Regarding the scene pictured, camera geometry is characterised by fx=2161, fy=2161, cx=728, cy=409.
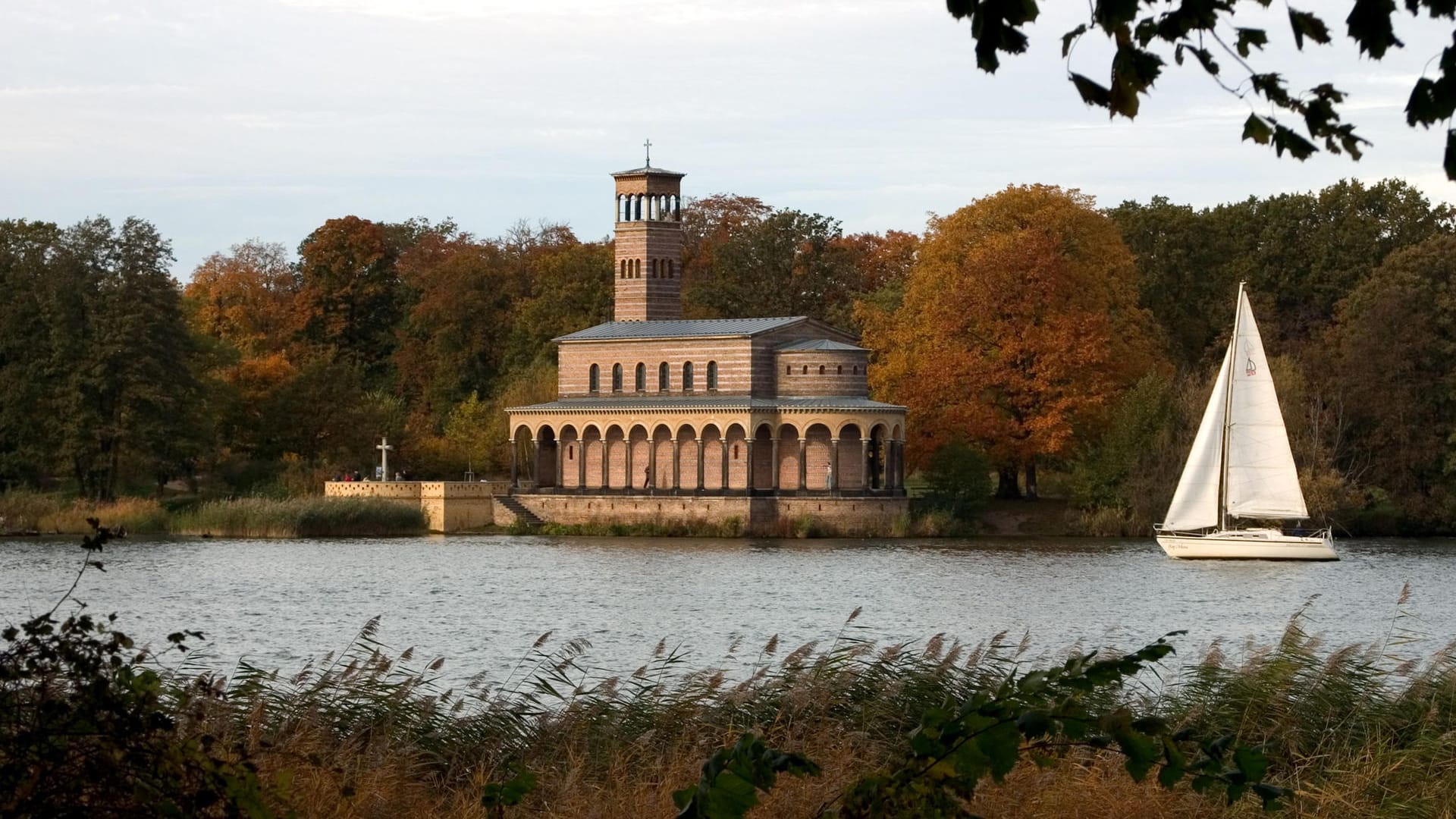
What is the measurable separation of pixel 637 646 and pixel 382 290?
5799 cm

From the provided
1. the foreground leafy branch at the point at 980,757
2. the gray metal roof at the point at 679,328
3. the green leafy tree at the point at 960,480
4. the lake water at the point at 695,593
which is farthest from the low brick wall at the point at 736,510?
the foreground leafy branch at the point at 980,757

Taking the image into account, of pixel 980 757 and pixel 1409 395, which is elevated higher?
pixel 1409 395

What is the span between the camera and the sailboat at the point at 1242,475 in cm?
4797

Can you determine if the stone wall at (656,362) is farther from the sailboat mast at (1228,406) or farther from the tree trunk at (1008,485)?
the sailboat mast at (1228,406)

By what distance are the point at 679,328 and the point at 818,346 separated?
504 cm

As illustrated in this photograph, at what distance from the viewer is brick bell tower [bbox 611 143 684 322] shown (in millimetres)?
69000

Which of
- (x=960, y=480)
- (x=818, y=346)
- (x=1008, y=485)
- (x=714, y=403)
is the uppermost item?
(x=818, y=346)

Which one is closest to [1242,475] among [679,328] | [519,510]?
[679,328]

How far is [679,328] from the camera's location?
65250 millimetres

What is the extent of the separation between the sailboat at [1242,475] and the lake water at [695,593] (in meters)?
0.66

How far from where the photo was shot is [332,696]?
51.2 ft

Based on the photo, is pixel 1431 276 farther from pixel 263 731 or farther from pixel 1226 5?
pixel 1226 5

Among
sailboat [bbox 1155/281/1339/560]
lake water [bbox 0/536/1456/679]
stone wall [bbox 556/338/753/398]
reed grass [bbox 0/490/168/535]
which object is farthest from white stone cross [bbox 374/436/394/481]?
sailboat [bbox 1155/281/1339/560]

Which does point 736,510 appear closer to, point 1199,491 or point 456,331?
point 1199,491
